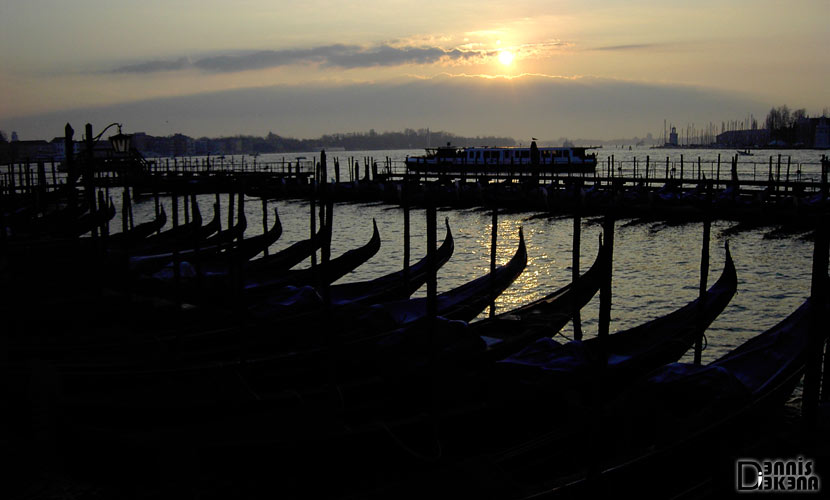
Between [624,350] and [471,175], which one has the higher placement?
[471,175]

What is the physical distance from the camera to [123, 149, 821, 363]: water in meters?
13.9

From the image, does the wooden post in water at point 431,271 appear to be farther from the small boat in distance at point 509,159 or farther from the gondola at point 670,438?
the small boat in distance at point 509,159

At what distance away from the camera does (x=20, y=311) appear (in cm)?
911

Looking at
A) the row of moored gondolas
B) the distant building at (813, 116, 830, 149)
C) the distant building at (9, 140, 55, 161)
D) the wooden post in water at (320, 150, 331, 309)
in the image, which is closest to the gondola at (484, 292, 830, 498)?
the row of moored gondolas

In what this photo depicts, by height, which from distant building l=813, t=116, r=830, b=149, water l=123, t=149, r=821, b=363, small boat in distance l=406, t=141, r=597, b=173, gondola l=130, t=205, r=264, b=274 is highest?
distant building l=813, t=116, r=830, b=149

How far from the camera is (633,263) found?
19438 millimetres

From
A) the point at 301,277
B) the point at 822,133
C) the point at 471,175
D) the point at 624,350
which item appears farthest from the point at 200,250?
the point at 822,133

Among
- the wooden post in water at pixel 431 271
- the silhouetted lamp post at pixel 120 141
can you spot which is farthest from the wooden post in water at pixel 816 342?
the silhouetted lamp post at pixel 120 141

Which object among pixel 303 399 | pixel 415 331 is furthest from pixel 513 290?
pixel 303 399

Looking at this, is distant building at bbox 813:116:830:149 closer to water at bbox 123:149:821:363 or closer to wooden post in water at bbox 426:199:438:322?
water at bbox 123:149:821:363

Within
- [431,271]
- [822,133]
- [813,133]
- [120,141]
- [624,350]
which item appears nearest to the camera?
[431,271]

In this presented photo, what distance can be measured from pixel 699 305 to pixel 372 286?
5.00 metres

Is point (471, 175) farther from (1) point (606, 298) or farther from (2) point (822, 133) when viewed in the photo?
(2) point (822, 133)

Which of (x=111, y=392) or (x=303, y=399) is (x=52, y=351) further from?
(x=303, y=399)
